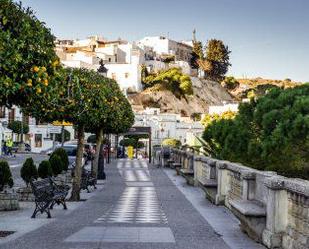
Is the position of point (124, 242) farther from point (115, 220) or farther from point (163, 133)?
point (163, 133)

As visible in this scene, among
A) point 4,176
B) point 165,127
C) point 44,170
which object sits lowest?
point 44,170

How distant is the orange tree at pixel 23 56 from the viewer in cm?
928

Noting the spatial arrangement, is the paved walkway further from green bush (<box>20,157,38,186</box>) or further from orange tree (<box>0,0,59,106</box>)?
orange tree (<box>0,0,59,106</box>)

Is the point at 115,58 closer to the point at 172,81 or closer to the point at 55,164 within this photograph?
the point at 172,81

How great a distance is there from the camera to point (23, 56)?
9719mm

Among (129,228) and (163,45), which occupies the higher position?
(163,45)

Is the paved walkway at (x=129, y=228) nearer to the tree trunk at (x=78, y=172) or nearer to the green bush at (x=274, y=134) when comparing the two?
the tree trunk at (x=78, y=172)

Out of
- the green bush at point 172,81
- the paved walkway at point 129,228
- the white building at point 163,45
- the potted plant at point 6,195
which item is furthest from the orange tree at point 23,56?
the white building at point 163,45

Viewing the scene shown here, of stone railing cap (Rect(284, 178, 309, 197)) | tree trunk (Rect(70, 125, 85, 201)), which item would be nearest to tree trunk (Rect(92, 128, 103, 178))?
tree trunk (Rect(70, 125, 85, 201))

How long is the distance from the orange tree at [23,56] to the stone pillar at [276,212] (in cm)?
398

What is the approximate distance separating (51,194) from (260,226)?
6.79 m

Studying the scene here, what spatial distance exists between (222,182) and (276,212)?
783 cm

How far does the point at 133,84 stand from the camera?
137 m

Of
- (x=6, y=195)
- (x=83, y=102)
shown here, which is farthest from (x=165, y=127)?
(x=6, y=195)
